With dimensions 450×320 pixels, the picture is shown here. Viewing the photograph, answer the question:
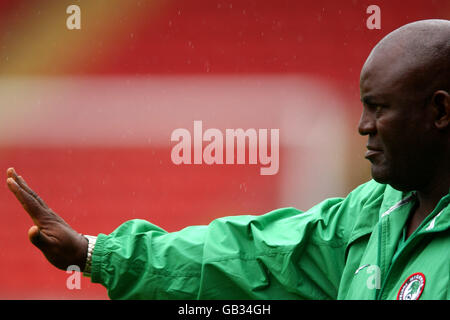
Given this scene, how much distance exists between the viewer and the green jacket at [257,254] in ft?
7.93

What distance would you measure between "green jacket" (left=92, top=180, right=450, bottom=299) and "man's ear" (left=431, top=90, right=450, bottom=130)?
11.2 inches

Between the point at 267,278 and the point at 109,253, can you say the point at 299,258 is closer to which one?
the point at 267,278

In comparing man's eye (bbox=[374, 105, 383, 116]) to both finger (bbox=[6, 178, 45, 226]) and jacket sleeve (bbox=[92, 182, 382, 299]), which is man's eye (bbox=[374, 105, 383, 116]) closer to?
jacket sleeve (bbox=[92, 182, 382, 299])

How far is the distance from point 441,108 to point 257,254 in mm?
785

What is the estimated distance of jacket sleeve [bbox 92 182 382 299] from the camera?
250 centimetres

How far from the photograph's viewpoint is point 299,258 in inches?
99.3

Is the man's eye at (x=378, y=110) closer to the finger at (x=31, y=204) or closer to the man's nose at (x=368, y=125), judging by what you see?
the man's nose at (x=368, y=125)

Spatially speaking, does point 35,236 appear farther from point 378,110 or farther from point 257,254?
point 378,110

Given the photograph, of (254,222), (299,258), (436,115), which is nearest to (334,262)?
(299,258)

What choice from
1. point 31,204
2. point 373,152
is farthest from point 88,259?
point 373,152

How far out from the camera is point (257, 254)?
257 cm

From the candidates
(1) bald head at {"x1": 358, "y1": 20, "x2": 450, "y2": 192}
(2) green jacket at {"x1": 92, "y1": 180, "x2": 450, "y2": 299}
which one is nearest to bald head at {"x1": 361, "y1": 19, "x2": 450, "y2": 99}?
(1) bald head at {"x1": 358, "y1": 20, "x2": 450, "y2": 192}

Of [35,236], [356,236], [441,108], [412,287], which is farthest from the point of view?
[35,236]

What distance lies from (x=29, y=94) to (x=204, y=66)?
3.93 ft
